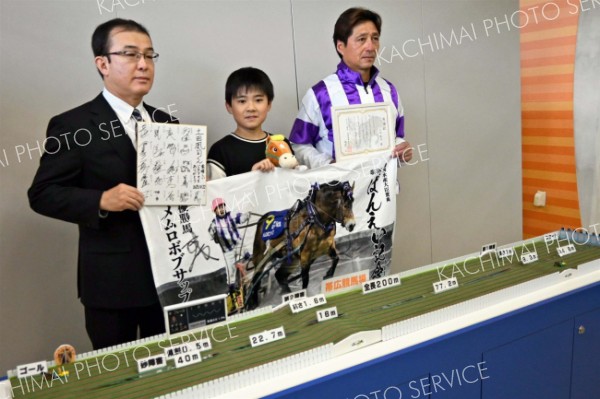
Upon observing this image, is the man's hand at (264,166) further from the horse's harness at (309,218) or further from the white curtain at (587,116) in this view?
the white curtain at (587,116)

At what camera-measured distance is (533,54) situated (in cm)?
501

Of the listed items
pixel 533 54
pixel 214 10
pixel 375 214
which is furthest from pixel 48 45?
pixel 533 54

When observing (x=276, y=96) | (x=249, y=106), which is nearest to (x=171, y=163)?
(x=249, y=106)

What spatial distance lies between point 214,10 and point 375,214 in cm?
143

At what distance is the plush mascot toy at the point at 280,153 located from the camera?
8.15 feet

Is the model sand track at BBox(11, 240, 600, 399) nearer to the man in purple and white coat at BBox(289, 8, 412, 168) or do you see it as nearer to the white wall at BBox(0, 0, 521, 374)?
the man in purple and white coat at BBox(289, 8, 412, 168)

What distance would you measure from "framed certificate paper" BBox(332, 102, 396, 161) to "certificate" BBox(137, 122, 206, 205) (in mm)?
721

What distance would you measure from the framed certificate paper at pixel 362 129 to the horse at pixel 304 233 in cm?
18

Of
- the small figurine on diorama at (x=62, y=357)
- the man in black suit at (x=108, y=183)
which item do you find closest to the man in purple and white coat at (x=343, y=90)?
the man in black suit at (x=108, y=183)

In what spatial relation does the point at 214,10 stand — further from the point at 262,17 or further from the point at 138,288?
the point at 138,288

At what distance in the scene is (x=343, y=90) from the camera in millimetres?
2943

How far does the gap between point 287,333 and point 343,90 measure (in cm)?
169

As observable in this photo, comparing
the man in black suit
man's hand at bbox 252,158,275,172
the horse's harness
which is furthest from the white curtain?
the man in black suit

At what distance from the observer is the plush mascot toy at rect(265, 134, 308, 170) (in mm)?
2484
